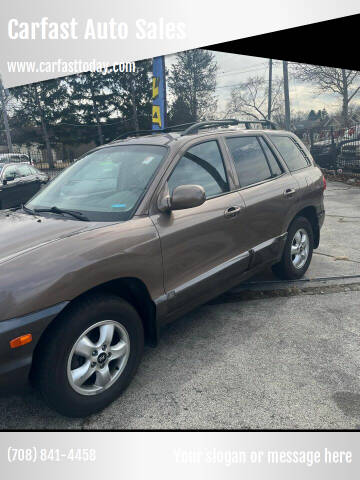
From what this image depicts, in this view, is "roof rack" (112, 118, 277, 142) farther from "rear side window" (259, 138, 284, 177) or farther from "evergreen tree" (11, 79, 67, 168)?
"evergreen tree" (11, 79, 67, 168)

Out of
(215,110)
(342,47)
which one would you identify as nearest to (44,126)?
(215,110)

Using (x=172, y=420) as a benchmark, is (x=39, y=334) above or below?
above

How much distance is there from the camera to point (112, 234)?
2.59 meters

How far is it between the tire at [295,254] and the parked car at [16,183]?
7.61 meters

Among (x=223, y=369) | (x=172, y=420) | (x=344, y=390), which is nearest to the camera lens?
(x=172, y=420)

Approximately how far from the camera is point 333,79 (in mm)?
32844

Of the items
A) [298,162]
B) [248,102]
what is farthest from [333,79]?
[298,162]

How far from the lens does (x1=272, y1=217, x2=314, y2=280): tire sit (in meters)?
4.44

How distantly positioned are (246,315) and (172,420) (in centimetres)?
162

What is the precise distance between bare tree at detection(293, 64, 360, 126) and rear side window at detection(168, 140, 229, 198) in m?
31.9

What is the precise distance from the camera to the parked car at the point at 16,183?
10.2 metres

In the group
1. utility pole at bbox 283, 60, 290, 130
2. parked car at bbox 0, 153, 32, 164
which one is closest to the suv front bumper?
parked car at bbox 0, 153, 32, 164

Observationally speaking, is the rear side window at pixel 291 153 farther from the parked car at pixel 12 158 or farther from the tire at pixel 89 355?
the parked car at pixel 12 158

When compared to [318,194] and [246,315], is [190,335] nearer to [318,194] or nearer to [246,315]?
[246,315]
